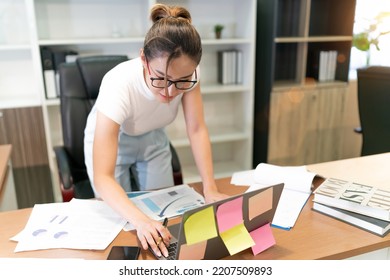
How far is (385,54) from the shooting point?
3.38 metres

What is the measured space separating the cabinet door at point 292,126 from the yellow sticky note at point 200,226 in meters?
2.03

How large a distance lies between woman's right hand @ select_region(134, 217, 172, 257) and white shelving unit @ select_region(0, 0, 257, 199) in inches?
64.3

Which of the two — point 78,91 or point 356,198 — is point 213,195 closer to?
point 356,198

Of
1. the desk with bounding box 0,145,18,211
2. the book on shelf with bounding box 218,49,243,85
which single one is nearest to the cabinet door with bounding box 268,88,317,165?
the book on shelf with bounding box 218,49,243,85

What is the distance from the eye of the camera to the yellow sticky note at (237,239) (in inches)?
36.5

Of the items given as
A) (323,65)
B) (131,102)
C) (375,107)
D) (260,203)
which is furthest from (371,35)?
(260,203)

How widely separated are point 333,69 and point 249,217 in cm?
246

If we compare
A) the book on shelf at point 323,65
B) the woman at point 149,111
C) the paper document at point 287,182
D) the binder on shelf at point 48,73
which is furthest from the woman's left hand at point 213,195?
the book on shelf at point 323,65

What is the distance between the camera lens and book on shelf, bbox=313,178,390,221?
1.10m

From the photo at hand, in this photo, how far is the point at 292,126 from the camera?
114 inches

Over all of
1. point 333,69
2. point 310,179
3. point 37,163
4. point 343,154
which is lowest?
point 343,154

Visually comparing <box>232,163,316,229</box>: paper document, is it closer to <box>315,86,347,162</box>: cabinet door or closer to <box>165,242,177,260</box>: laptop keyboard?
<box>165,242,177,260</box>: laptop keyboard
